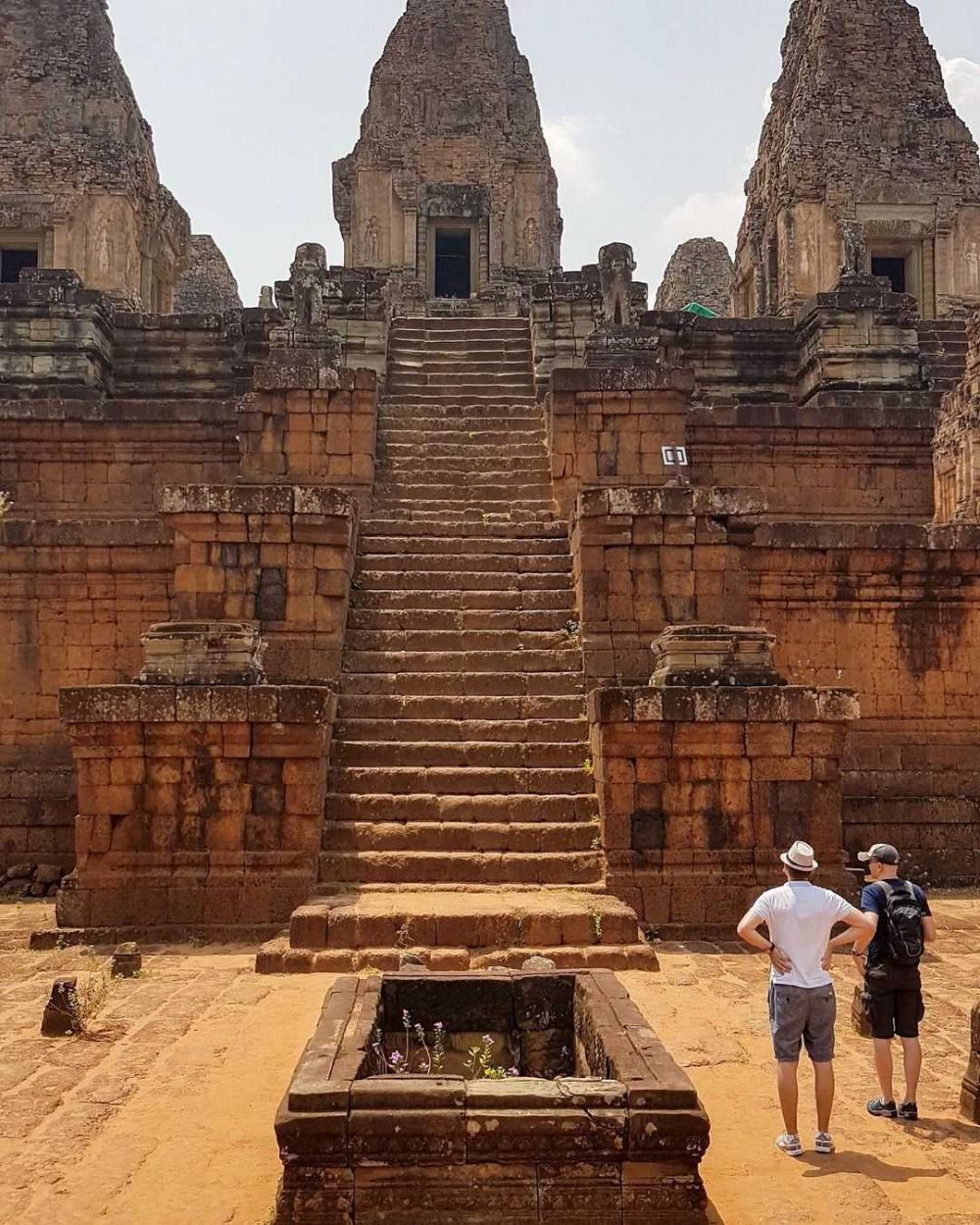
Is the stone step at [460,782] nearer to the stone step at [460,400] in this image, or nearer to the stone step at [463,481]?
the stone step at [463,481]

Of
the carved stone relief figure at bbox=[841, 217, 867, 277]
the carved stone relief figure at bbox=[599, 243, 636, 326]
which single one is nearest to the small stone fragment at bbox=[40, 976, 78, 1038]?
the carved stone relief figure at bbox=[599, 243, 636, 326]

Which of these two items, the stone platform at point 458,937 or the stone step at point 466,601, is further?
the stone step at point 466,601

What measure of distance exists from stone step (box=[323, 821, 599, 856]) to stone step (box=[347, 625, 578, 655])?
205 cm

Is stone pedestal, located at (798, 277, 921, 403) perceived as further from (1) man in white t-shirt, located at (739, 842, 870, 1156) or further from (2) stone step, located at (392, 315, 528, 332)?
(1) man in white t-shirt, located at (739, 842, 870, 1156)

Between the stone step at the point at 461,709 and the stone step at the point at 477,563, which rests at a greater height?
the stone step at the point at 477,563

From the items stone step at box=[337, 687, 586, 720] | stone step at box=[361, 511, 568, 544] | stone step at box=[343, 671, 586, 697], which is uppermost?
stone step at box=[361, 511, 568, 544]

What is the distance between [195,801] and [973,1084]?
5.22 meters

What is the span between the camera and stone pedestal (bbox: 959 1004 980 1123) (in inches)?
181

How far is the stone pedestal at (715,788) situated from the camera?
7910 millimetres

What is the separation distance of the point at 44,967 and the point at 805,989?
4786mm

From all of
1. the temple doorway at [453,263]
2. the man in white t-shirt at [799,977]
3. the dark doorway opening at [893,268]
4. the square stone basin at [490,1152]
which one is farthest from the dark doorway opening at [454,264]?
the square stone basin at [490,1152]

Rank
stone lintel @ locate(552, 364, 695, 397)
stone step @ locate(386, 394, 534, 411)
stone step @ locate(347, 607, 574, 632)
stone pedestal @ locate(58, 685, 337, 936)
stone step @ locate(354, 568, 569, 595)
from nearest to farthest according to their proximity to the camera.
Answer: stone pedestal @ locate(58, 685, 337, 936) < stone step @ locate(347, 607, 574, 632) < stone step @ locate(354, 568, 569, 595) < stone lintel @ locate(552, 364, 695, 397) < stone step @ locate(386, 394, 534, 411)

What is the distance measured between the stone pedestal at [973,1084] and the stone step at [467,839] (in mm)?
3636

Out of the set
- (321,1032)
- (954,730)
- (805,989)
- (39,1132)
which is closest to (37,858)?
(39,1132)
